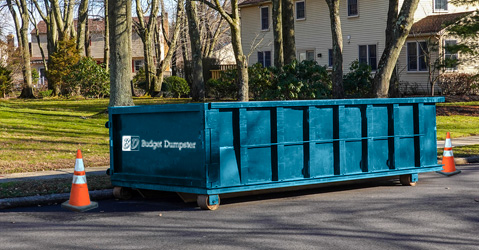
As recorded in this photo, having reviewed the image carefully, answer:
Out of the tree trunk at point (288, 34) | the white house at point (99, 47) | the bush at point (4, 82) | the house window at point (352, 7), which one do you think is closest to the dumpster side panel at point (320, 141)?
the tree trunk at point (288, 34)

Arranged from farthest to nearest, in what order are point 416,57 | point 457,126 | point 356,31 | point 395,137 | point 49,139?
point 356,31 < point 416,57 < point 457,126 < point 49,139 < point 395,137

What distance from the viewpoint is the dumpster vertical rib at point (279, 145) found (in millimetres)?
9656

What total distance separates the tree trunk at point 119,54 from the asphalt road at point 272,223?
30.1 feet

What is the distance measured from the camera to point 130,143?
1030 cm

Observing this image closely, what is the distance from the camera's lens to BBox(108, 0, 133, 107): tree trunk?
1914 cm

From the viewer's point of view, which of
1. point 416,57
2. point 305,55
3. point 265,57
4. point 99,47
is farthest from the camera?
point 99,47

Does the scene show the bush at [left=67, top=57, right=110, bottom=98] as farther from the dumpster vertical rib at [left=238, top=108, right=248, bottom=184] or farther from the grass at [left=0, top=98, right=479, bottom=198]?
the dumpster vertical rib at [left=238, top=108, right=248, bottom=184]

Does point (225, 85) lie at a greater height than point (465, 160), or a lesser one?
greater

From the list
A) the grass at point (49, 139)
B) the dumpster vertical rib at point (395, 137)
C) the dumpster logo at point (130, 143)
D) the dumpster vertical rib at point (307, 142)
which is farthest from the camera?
the grass at point (49, 139)

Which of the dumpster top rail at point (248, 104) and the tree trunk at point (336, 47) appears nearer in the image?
the dumpster top rail at point (248, 104)

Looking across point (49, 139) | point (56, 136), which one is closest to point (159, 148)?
point (49, 139)

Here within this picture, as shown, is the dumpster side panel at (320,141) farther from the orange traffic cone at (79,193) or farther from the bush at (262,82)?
the bush at (262,82)

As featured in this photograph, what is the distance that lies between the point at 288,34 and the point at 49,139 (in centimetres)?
1269

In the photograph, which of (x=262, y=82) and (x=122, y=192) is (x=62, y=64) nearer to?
(x=262, y=82)
